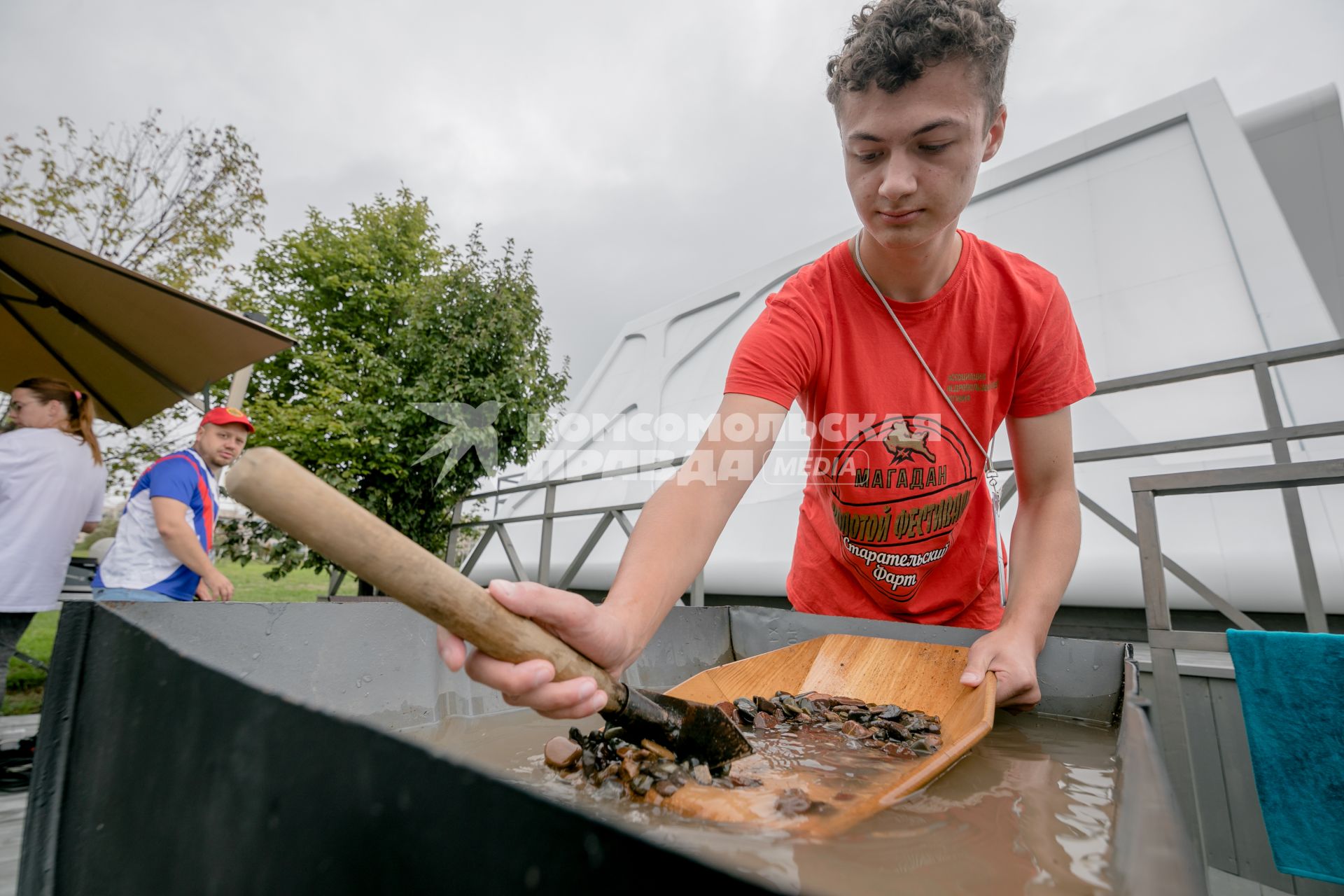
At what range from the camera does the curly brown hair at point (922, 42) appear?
1.23 metres

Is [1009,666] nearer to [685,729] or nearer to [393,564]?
[685,729]

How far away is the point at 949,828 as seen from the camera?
2.93 feet

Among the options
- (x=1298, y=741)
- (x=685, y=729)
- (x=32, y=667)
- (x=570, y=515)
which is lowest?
(x=32, y=667)

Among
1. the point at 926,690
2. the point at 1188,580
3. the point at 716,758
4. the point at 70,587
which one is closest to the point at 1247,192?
the point at 1188,580

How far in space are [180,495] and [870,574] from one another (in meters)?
3.05

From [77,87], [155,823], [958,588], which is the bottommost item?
[155,823]

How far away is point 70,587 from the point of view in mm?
3695

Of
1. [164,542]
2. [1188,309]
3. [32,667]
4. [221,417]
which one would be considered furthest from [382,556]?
[32,667]

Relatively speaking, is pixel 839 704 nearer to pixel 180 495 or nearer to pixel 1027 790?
pixel 1027 790

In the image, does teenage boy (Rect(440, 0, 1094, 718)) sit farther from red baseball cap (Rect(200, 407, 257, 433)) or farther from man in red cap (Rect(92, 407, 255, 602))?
red baseball cap (Rect(200, 407, 257, 433))

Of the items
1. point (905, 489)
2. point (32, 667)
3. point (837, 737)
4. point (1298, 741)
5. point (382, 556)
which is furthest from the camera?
point (32, 667)

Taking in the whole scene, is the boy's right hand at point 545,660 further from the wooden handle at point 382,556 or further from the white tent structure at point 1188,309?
the white tent structure at point 1188,309

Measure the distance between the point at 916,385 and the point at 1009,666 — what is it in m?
0.67

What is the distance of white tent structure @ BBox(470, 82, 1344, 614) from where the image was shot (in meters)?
4.15
